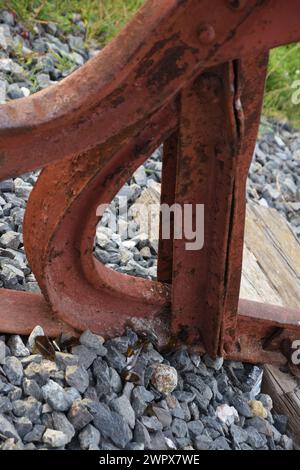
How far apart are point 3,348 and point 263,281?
1.29 m

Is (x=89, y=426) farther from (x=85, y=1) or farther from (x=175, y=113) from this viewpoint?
(x=85, y=1)

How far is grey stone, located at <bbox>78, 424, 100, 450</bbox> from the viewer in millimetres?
1930

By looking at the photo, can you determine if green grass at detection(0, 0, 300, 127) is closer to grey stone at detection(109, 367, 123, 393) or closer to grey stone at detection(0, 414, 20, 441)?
grey stone at detection(109, 367, 123, 393)

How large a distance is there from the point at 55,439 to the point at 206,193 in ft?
2.46

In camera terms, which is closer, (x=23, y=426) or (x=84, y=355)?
(x=23, y=426)

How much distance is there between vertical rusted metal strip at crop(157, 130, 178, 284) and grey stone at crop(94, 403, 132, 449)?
0.56m

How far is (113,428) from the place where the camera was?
1.98 m

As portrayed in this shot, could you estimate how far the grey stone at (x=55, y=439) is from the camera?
1888 mm

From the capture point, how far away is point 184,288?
2.25 m

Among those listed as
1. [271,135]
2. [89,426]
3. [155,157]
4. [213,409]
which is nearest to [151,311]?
[213,409]

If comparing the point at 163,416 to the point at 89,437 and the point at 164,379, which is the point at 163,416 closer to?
the point at 164,379

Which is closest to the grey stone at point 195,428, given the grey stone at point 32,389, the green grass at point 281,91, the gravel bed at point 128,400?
the gravel bed at point 128,400

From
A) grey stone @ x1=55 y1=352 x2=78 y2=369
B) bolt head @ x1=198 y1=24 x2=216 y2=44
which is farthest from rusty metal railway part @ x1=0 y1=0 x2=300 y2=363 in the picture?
grey stone @ x1=55 y1=352 x2=78 y2=369

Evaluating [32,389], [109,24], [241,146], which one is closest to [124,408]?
[32,389]
